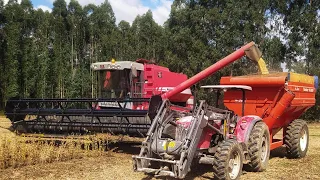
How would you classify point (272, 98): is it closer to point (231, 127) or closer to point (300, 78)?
point (300, 78)

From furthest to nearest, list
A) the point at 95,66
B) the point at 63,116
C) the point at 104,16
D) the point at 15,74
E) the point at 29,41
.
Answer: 1. the point at 104,16
2. the point at 29,41
3. the point at 15,74
4. the point at 95,66
5. the point at 63,116

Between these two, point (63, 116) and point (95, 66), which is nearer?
point (63, 116)

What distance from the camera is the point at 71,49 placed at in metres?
41.6

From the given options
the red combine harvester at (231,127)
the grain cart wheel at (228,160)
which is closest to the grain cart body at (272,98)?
the red combine harvester at (231,127)

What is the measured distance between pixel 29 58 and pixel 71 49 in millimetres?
7806

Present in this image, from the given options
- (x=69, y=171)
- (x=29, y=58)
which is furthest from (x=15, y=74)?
(x=69, y=171)

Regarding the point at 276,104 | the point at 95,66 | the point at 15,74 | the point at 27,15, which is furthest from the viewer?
the point at 27,15

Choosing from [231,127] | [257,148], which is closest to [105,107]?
[231,127]

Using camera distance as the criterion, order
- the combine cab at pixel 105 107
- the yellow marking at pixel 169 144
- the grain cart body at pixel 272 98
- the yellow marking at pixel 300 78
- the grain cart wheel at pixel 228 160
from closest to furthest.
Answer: the grain cart wheel at pixel 228 160
the yellow marking at pixel 169 144
the grain cart body at pixel 272 98
the yellow marking at pixel 300 78
the combine cab at pixel 105 107

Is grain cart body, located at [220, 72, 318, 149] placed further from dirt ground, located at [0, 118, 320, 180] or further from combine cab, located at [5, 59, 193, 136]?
combine cab, located at [5, 59, 193, 136]

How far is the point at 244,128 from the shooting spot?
695 centimetres

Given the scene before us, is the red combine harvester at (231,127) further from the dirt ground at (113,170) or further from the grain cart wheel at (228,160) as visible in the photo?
the dirt ground at (113,170)

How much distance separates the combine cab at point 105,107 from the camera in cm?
844

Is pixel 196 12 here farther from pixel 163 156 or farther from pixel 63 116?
pixel 163 156
